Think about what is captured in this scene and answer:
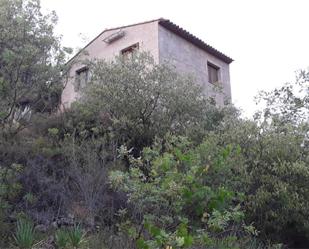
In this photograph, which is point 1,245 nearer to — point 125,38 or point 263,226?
point 263,226

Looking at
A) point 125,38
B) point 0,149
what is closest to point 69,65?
point 0,149

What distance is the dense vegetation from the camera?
22.1 feet

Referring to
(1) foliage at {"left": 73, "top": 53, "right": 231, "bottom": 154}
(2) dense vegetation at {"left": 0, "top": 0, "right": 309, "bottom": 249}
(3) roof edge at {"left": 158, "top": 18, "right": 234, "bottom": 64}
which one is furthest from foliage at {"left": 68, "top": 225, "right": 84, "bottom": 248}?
(3) roof edge at {"left": 158, "top": 18, "right": 234, "bottom": 64}

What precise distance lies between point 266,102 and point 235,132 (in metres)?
4.18

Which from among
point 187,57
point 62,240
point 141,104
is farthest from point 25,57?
point 187,57

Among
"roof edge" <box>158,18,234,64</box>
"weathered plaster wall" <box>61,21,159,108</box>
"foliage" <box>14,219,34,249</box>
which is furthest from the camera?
"roof edge" <box>158,18,234,64</box>

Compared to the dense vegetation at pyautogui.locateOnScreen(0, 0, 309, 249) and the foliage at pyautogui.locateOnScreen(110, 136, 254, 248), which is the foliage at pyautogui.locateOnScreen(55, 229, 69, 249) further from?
the foliage at pyautogui.locateOnScreen(110, 136, 254, 248)

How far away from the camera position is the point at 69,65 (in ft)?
40.7

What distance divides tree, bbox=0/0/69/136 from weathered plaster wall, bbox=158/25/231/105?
7394 millimetres

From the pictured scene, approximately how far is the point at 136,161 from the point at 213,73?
16045 mm

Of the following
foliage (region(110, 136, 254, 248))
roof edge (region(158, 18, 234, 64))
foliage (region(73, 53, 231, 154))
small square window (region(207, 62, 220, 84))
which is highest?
roof edge (region(158, 18, 234, 64))

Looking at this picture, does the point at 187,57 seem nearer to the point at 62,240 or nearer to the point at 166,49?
the point at 166,49

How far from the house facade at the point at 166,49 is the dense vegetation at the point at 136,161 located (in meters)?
5.39

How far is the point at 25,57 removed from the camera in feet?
35.7
